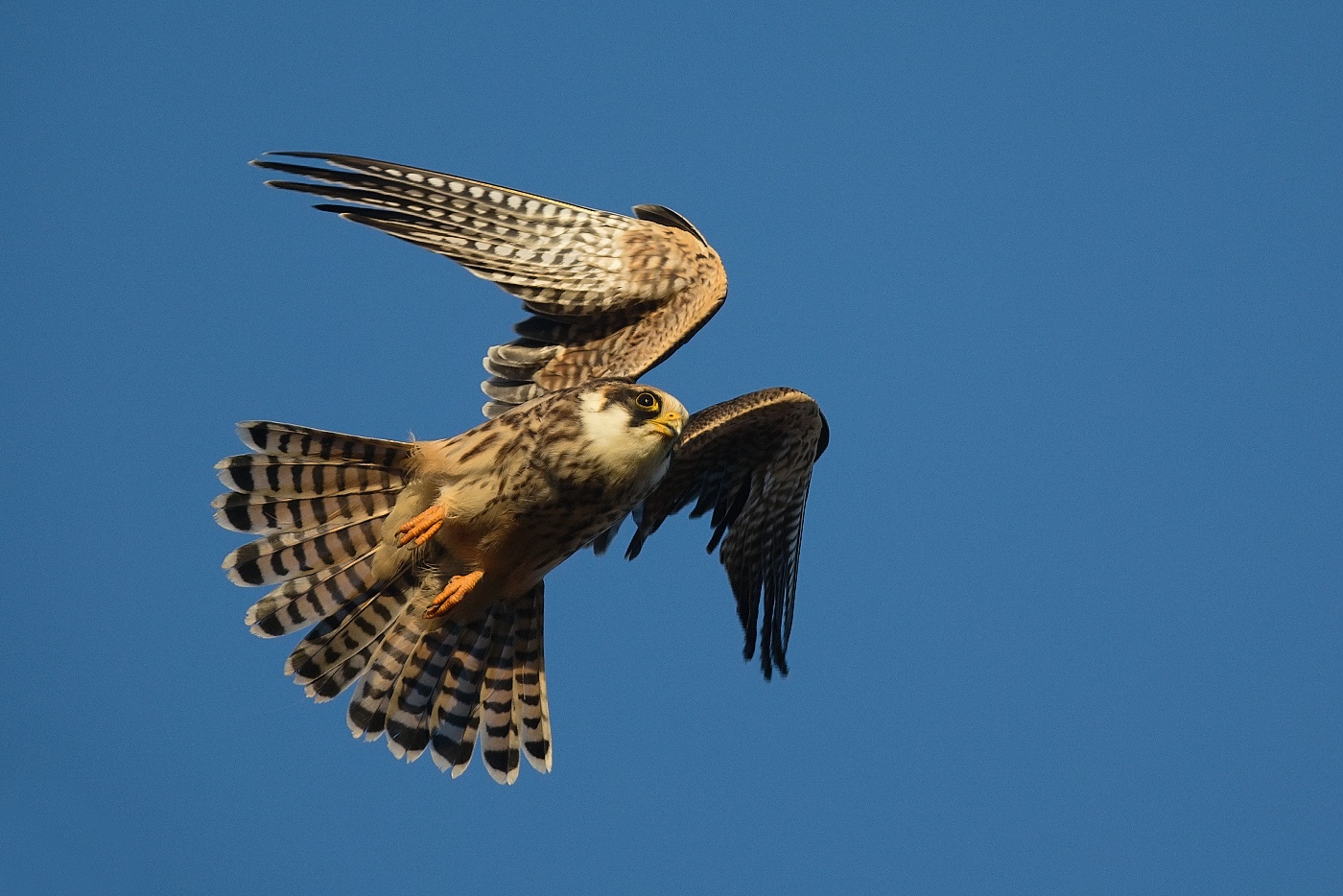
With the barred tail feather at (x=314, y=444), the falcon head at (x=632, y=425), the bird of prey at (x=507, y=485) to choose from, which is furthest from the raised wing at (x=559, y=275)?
the falcon head at (x=632, y=425)

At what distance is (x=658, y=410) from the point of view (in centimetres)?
758

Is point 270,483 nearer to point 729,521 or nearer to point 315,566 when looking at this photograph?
point 315,566

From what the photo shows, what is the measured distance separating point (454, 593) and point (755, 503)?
2134 mm

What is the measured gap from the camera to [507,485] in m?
7.70

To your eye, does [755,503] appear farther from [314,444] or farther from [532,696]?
[314,444]

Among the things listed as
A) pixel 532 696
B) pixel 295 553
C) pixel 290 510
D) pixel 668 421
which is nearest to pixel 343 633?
pixel 295 553

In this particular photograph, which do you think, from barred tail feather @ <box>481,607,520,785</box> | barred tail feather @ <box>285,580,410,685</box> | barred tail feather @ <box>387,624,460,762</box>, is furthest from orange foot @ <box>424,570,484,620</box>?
barred tail feather @ <box>481,607,520,785</box>

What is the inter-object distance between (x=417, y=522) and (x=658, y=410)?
134 cm

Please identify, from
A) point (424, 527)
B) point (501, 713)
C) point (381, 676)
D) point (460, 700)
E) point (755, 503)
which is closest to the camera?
point (424, 527)

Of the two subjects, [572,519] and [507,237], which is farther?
[507,237]

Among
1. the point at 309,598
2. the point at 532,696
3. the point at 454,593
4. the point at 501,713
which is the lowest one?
the point at 501,713

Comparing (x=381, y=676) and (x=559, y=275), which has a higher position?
(x=559, y=275)

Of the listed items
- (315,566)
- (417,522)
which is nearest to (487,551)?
(417,522)

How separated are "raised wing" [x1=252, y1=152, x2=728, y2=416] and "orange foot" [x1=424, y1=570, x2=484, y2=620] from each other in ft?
3.25
